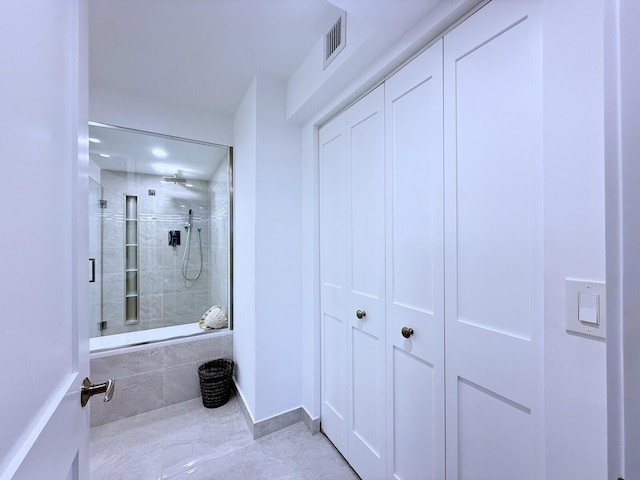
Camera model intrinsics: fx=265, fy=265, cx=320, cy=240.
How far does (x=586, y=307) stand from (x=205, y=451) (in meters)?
2.01

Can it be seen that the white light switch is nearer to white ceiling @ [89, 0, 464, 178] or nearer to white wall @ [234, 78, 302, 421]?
white ceiling @ [89, 0, 464, 178]

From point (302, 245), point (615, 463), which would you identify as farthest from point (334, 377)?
point (615, 463)

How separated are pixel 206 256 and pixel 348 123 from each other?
2.19 meters

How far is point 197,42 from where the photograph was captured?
1.48 metres

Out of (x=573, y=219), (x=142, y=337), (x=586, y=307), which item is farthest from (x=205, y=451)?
(x=573, y=219)

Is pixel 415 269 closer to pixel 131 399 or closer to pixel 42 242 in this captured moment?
pixel 42 242

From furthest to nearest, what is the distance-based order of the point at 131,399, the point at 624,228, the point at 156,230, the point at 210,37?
the point at 156,230 → the point at 131,399 → the point at 210,37 → the point at 624,228

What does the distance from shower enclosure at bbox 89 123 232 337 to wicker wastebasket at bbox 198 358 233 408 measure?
46cm

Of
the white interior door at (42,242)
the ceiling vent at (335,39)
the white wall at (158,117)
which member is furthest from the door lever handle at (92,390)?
the white wall at (158,117)

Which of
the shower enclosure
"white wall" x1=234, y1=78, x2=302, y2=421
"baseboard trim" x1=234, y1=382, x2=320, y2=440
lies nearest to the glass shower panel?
the shower enclosure

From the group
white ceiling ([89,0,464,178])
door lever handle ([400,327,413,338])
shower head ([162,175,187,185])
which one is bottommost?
door lever handle ([400,327,413,338])

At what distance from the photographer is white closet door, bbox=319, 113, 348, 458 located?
1565 mm

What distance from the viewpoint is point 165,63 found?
166cm

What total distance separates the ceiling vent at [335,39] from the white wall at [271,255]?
1.85ft
